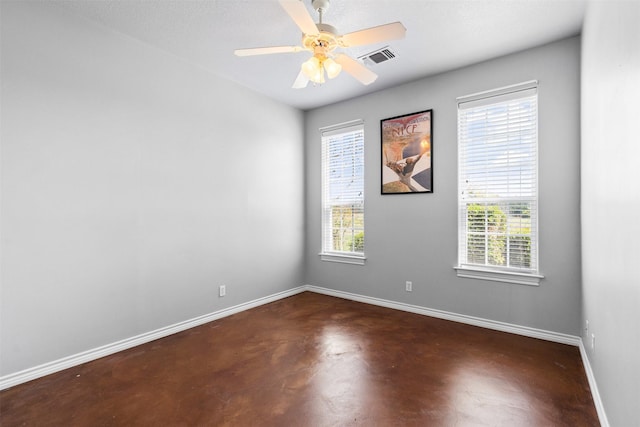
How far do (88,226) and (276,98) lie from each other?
2797mm

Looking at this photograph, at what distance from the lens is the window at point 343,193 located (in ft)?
14.6

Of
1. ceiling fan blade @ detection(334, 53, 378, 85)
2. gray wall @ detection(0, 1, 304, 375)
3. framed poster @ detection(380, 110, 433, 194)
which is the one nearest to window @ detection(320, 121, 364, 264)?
framed poster @ detection(380, 110, 433, 194)

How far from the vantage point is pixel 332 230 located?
15.6 feet

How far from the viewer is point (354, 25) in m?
2.67

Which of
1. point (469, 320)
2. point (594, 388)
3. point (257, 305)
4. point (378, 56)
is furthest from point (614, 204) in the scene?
point (257, 305)

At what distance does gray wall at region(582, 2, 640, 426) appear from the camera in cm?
121

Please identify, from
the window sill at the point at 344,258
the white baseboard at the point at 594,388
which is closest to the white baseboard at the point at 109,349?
the window sill at the point at 344,258

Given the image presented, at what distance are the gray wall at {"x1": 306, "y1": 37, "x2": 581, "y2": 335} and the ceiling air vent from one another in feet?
2.53

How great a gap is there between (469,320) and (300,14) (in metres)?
3.35

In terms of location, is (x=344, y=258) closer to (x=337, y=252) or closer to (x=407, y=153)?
(x=337, y=252)

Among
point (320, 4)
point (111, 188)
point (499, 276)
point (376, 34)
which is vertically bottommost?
point (499, 276)

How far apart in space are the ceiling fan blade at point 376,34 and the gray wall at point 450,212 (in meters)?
1.86

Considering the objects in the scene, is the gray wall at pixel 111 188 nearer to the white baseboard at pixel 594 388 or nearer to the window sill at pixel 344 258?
the window sill at pixel 344 258

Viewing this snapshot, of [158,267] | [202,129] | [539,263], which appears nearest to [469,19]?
[539,263]
